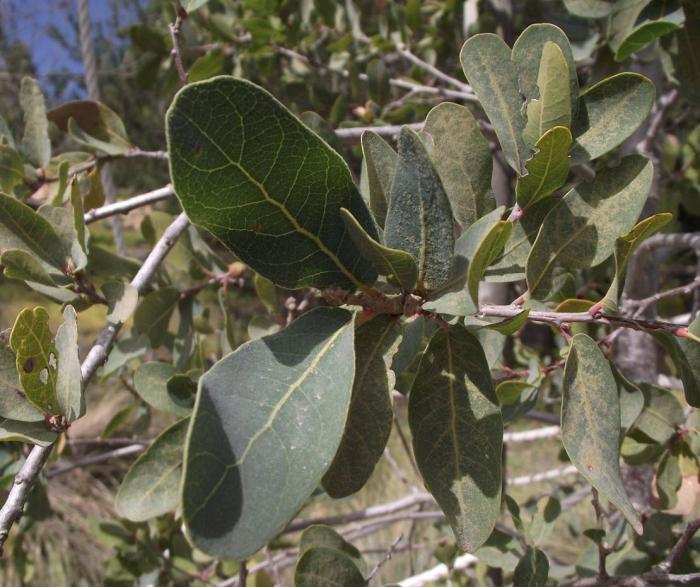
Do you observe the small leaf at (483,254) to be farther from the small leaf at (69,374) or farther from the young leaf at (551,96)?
the small leaf at (69,374)

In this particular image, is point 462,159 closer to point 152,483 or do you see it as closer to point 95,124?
point 152,483

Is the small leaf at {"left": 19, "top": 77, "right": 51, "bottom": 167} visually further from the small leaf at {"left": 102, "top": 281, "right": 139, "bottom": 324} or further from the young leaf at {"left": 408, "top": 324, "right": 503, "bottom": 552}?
the young leaf at {"left": 408, "top": 324, "right": 503, "bottom": 552}

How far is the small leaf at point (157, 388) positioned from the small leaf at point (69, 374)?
23cm

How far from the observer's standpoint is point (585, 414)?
521 mm

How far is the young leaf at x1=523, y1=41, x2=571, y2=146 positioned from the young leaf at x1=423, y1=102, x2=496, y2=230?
0.05 metres

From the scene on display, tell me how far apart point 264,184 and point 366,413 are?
0.21 metres

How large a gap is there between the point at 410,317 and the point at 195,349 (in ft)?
1.73

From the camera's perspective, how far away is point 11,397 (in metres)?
0.60

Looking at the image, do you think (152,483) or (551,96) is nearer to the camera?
(551,96)

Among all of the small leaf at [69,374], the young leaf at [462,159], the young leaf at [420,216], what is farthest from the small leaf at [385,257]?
the small leaf at [69,374]

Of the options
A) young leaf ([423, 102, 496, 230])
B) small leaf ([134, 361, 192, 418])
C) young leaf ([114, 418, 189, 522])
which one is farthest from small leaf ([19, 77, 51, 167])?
young leaf ([423, 102, 496, 230])

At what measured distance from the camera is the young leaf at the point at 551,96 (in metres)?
0.51

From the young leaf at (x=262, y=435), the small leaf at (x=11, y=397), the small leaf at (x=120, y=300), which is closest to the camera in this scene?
the young leaf at (x=262, y=435)

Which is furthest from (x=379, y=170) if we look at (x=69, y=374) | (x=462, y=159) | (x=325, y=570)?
(x=325, y=570)
